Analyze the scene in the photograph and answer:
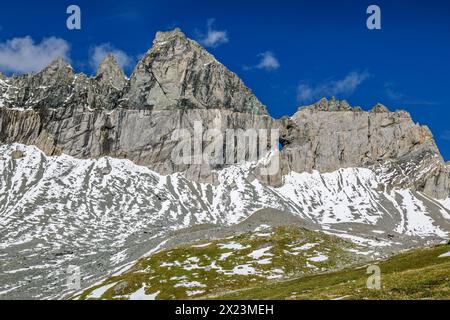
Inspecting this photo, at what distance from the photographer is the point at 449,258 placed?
6316 centimetres

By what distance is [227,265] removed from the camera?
370 ft

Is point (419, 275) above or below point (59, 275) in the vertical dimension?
above

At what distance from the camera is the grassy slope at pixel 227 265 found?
98.5 m

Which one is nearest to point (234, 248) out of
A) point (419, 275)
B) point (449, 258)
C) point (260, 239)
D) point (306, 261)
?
point (260, 239)

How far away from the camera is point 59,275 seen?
196m

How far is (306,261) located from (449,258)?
49.5 m

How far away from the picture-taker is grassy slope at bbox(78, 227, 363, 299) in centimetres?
9850
